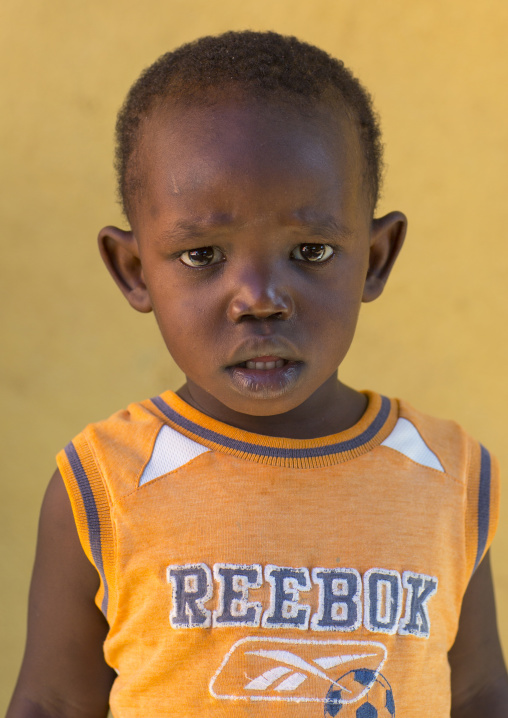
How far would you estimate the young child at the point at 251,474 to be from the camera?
34.9 inches

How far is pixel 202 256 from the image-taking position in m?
0.91

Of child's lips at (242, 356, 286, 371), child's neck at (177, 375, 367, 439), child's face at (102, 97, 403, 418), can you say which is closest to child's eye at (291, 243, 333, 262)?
child's face at (102, 97, 403, 418)

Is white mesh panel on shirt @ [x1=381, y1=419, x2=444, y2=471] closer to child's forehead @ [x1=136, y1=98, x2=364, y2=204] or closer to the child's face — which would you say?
the child's face

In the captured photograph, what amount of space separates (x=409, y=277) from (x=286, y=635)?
34.5 inches

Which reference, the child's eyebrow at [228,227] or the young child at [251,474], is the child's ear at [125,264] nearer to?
the young child at [251,474]

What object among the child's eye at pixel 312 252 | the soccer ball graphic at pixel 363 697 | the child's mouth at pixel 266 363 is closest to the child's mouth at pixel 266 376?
the child's mouth at pixel 266 363

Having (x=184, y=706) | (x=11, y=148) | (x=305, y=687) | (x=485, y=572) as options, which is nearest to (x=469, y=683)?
(x=485, y=572)

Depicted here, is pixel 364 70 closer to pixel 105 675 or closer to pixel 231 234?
pixel 231 234

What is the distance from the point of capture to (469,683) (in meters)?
1.14

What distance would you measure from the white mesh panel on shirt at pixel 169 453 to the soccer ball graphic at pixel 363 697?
0.32 m

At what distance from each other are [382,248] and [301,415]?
0.25 meters

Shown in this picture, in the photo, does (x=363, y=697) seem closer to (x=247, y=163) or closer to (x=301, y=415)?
(x=301, y=415)

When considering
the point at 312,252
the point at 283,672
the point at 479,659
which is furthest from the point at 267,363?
the point at 479,659

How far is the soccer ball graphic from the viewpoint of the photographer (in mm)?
944
